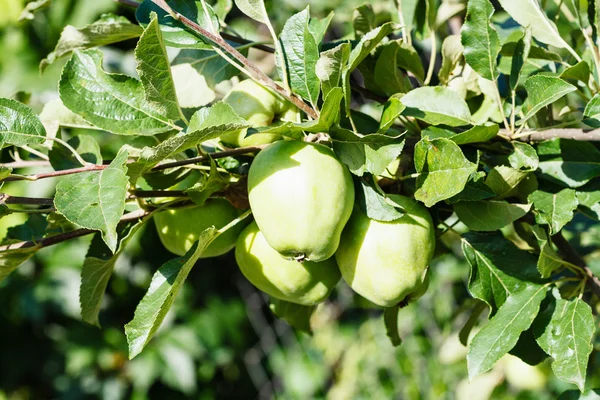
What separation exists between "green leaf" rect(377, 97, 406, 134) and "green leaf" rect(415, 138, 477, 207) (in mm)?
31

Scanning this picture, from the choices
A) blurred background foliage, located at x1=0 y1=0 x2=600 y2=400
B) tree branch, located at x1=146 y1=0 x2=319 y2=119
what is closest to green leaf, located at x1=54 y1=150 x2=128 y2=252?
tree branch, located at x1=146 y1=0 x2=319 y2=119

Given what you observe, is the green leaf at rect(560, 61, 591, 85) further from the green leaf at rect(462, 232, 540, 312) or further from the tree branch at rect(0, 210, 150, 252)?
the tree branch at rect(0, 210, 150, 252)

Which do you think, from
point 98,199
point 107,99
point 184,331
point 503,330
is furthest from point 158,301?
point 184,331

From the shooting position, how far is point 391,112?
0.57 m

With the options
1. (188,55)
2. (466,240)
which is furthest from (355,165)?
(188,55)

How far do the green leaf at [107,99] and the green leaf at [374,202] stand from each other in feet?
0.60

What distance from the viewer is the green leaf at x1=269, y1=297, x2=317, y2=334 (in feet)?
2.71

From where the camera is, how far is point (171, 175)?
63 cm

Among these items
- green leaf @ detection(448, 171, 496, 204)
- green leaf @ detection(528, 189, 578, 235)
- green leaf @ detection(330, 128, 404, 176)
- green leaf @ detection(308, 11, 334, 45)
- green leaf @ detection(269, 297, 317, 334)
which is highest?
green leaf @ detection(308, 11, 334, 45)

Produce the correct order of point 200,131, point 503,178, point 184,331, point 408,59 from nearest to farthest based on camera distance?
point 200,131, point 503,178, point 408,59, point 184,331

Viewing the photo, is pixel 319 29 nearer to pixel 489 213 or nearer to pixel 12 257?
pixel 489 213

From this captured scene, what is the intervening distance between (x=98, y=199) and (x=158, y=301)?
10 cm

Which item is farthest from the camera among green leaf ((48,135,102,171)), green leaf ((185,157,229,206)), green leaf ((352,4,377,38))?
green leaf ((352,4,377,38))

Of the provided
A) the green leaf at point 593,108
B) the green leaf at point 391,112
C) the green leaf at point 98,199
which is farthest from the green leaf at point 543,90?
the green leaf at point 98,199
